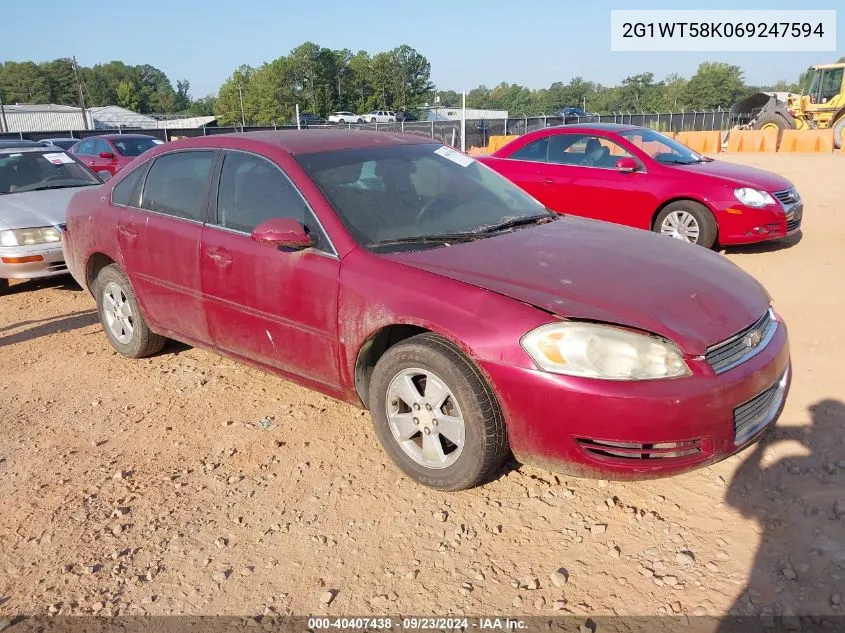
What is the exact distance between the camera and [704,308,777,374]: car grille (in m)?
2.67

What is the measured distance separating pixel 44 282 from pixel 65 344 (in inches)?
109

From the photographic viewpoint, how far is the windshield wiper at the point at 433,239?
3324 mm

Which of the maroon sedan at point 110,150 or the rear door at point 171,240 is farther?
the maroon sedan at point 110,150

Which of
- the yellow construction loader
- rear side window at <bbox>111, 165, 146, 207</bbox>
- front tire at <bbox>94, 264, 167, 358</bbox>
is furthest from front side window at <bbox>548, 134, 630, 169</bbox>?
the yellow construction loader

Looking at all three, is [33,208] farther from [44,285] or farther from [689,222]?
[689,222]

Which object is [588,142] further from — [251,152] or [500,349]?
[500,349]

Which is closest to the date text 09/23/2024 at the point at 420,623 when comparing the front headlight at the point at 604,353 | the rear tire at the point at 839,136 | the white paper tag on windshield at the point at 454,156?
the front headlight at the point at 604,353

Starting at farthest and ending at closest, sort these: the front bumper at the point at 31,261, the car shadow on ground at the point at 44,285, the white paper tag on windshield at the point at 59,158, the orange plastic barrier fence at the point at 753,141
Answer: the orange plastic barrier fence at the point at 753,141 < the white paper tag on windshield at the point at 59,158 < the car shadow on ground at the point at 44,285 < the front bumper at the point at 31,261

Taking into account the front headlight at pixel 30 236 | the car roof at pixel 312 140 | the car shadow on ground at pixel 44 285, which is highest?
the car roof at pixel 312 140

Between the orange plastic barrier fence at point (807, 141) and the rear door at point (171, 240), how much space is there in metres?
23.3

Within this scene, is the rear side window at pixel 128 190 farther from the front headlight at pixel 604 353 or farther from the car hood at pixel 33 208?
the front headlight at pixel 604 353

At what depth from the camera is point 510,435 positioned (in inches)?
109

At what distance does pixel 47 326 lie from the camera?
5863 mm

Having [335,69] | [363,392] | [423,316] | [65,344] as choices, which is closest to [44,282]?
[65,344]
